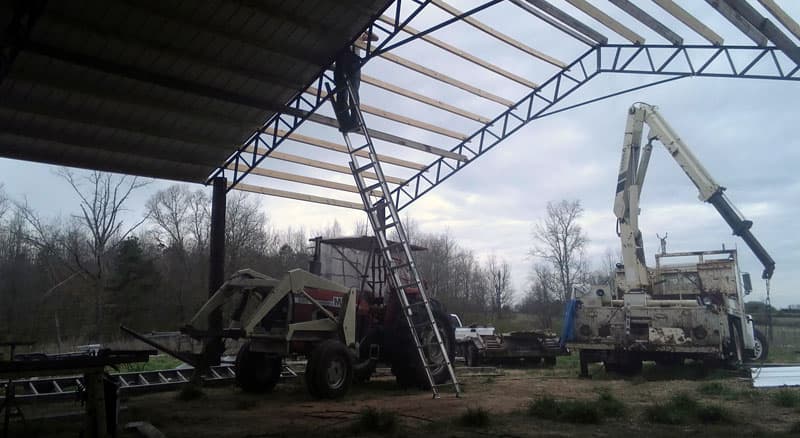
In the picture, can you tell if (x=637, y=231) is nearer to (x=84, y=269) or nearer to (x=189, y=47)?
(x=189, y=47)

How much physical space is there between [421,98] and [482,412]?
9558mm

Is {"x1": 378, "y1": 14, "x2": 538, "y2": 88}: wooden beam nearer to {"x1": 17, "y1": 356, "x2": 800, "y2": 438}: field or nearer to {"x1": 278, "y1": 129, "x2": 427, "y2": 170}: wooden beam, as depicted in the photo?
{"x1": 278, "y1": 129, "x2": 427, "y2": 170}: wooden beam

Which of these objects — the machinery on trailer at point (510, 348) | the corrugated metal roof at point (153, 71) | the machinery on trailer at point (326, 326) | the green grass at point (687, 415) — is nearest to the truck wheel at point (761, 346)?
the machinery on trailer at point (510, 348)

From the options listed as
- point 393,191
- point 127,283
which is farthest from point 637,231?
point 127,283

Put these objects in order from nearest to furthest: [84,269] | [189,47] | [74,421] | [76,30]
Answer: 1. [74,421]
2. [76,30]
3. [189,47]
4. [84,269]

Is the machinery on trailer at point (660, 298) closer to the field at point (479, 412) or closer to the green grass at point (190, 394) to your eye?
the field at point (479, 412)

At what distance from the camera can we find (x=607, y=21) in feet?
42.2

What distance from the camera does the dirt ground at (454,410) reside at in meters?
7.12

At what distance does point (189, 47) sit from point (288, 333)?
5516 millimetres

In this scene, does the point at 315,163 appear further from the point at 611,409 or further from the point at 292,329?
the point at 611,409

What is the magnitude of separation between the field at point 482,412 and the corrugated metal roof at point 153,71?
233 inches

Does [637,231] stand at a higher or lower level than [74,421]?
higher

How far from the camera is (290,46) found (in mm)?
11570

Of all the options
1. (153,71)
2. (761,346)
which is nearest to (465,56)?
(153,71)
